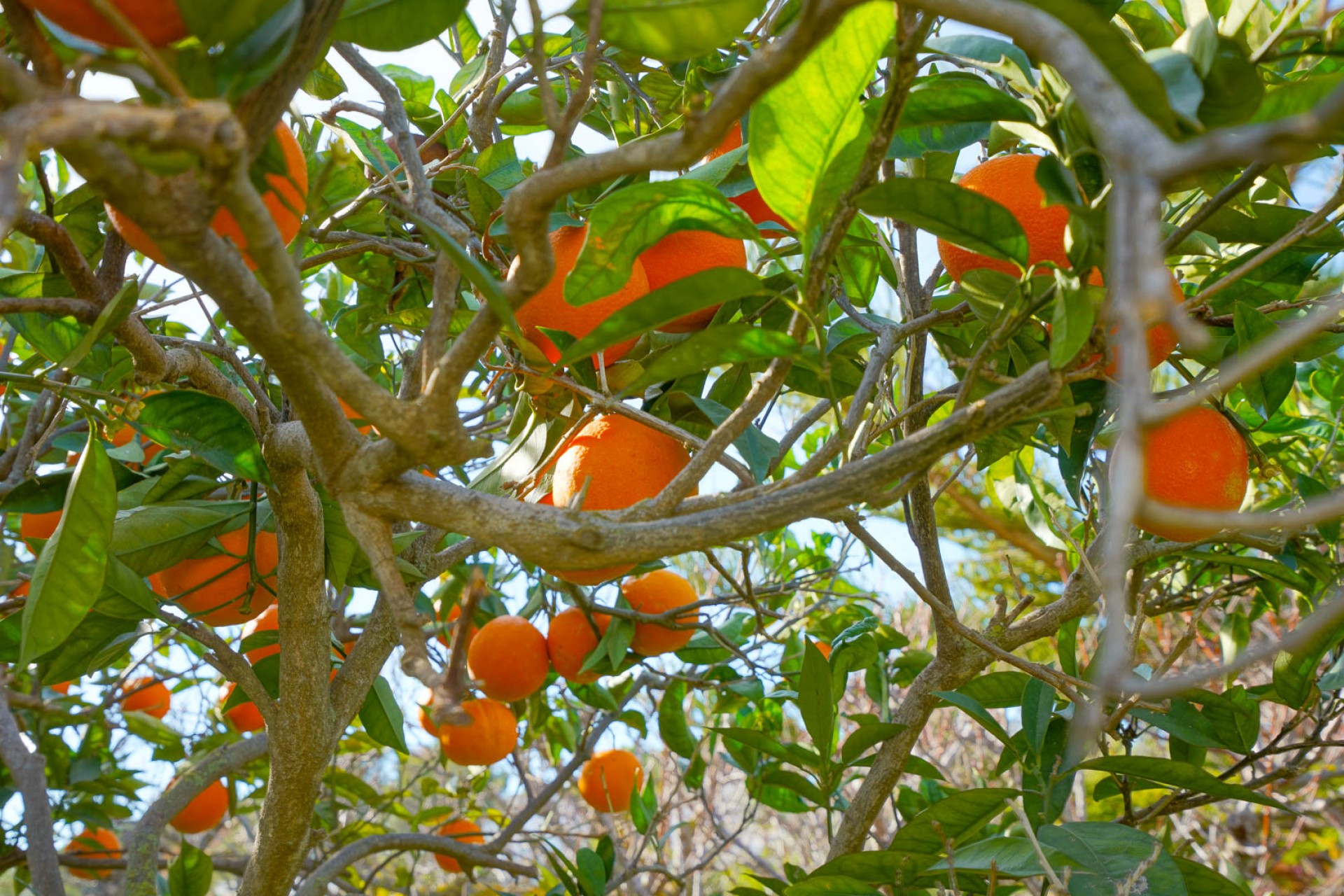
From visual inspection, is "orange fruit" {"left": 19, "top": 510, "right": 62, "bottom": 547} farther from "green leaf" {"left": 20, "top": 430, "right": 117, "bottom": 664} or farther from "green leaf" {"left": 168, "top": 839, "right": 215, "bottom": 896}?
"green leaf" {"left": 20, "top": 430, "right": 117, "bottom": 664}

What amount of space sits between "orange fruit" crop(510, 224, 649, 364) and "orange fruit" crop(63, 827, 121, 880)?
55.5 inches

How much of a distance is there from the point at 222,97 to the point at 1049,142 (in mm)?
523

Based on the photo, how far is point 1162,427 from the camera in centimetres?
80

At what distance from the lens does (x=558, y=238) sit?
924 mm

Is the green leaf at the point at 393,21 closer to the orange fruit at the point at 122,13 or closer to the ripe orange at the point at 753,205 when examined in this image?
the orange fruit at the point at 122,13

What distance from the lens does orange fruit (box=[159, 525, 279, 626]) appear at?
108cm

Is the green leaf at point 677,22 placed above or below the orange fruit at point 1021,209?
below

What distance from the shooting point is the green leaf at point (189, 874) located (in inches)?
48.8

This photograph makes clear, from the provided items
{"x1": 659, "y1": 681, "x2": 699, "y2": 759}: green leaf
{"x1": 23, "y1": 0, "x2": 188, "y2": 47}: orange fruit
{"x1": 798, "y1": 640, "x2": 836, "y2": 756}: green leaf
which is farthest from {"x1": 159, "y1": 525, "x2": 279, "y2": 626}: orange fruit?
{"x1": 659, "y1": 681, "x2": 699, "y2": 759}: green leaf

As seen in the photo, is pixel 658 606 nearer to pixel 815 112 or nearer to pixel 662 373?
pixel 662 373

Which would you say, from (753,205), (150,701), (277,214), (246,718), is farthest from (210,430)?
(150,701)

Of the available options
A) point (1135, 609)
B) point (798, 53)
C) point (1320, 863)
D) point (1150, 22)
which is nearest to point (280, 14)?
point (798, 53)

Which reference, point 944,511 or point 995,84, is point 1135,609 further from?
point 944,511

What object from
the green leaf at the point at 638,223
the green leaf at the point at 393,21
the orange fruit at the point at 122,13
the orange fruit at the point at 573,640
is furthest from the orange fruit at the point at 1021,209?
the orange fruit at the point at 573,640
